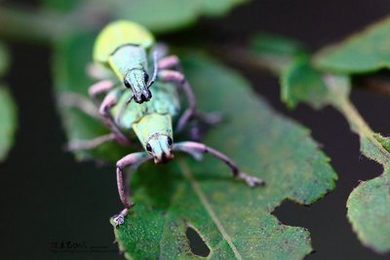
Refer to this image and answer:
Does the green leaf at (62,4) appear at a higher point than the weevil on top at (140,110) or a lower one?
higher

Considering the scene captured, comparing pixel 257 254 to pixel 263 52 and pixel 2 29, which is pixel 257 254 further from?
pixel 2 29

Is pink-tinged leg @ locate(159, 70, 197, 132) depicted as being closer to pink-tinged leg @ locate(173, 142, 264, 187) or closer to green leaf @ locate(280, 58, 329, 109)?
pink-tinged leg @ locate(173, 142, 264, 187)

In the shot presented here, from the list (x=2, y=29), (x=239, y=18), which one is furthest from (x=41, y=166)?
(x=239, y=18)

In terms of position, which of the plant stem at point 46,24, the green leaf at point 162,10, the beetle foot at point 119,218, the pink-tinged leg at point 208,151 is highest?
the plant stem at point 46,24

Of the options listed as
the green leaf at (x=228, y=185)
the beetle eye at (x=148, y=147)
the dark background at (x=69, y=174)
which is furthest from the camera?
the dark background at (x=69, y=174)

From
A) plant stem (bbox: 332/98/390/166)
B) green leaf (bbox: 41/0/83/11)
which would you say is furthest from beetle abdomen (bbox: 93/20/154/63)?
plant stem (bbox: 332/98/390/166)

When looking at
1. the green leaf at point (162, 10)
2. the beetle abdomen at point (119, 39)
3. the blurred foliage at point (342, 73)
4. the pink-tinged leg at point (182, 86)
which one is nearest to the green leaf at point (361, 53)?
the blurred foliage at point (342, 73)

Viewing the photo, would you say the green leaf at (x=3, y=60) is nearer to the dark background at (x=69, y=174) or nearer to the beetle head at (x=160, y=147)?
the dark background at (x=69, y=174)
